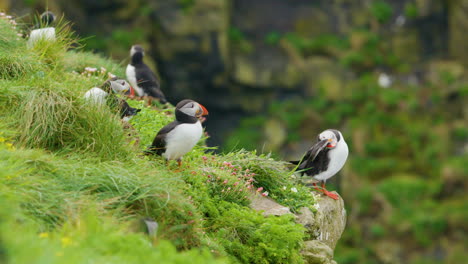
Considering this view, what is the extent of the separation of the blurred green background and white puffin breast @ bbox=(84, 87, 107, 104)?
34.6 ft

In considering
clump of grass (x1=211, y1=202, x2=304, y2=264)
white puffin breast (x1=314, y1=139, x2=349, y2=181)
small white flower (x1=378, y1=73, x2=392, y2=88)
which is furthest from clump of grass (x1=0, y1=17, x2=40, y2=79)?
small white flower (x1=378, y1=73, x2=392, y2=88)

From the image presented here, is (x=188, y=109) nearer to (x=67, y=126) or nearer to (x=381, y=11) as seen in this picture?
(x=67, y=126)

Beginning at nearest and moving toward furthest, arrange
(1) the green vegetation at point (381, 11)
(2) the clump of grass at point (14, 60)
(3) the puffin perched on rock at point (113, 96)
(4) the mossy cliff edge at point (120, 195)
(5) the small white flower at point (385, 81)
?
(4) the mossy cliff edge at point (120, 195) → (3) the puffin perched on rock at point (113, 96) → (2) the clump of grass at point (14, 60) → (5) the small white flower at point (385, 81) → (1) the green vegetation at point (381, 11)

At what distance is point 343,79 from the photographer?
1812 centimetres

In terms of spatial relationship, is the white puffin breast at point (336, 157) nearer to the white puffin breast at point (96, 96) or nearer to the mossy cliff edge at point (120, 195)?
the mossy cliff edge at point (120, 195)

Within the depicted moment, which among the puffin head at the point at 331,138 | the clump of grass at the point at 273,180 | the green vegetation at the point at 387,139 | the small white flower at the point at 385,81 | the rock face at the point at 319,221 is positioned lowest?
the green vegetation at the point at 387,139

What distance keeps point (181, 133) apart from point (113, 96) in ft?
3.67

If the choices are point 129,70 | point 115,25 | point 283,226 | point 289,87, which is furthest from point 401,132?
point 283,226

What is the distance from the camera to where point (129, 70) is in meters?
7.99

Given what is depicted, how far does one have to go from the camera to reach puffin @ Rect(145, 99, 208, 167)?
514cm

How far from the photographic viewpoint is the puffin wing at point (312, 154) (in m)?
6.11

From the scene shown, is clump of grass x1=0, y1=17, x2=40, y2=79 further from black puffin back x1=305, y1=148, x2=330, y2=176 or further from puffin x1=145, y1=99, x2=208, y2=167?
black puffin back x1=305, y1=148, x2=330, y2=176

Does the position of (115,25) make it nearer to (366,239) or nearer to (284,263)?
(366,239)

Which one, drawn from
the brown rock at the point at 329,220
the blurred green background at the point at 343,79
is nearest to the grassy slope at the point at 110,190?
the brown rock at the point at 329,220
